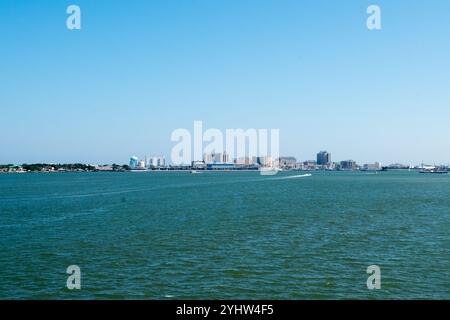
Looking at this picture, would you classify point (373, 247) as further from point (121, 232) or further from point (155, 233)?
point (121, 232)

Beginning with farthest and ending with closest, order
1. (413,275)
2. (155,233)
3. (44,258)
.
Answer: (155,233)
(44,258)
(413,275)

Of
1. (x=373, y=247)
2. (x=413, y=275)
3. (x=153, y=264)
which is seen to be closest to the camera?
(x=413, y=275)

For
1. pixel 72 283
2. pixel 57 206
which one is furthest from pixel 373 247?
pixel 57 206

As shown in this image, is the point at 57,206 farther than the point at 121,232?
Yes

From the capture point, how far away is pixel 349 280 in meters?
20.2

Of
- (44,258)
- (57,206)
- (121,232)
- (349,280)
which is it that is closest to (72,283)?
(44,258)

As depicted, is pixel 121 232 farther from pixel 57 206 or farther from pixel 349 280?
pixel 57 206

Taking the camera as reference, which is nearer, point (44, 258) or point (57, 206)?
point (44, 258)

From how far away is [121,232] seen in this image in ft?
114
